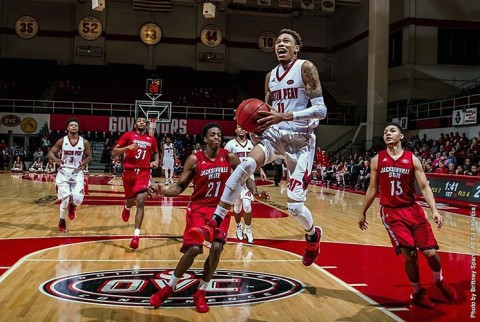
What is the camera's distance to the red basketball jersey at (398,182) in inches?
188

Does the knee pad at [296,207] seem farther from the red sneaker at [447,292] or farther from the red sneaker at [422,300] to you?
the red sneaker at [447,292]

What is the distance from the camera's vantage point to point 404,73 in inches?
1056

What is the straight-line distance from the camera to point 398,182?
4.78m

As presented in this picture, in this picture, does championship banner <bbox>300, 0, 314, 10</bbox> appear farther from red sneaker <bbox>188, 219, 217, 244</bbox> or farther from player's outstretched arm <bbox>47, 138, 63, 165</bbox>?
red sneaker <bbox>188, 219, 217, 244</bbox>

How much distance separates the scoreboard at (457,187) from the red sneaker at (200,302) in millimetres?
11289

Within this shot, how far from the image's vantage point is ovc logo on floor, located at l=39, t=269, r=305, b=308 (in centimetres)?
444

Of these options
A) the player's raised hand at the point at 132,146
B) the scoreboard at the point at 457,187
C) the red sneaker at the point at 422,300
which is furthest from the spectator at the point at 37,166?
the red sneaker at the point at 422,300

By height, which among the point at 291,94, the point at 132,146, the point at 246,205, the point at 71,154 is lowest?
the point at 246,205

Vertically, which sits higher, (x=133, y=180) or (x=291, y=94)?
(x=291, y=94)

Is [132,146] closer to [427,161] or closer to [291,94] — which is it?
[291,94]

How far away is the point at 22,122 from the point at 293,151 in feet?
83.9

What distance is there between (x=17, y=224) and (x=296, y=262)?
5444mm

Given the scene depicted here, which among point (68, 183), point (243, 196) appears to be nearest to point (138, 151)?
point (68, 183)

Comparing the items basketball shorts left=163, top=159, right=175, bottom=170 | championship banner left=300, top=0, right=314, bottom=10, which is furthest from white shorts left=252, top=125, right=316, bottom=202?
championship banner left=300, top=0, right=314, bottom=10
